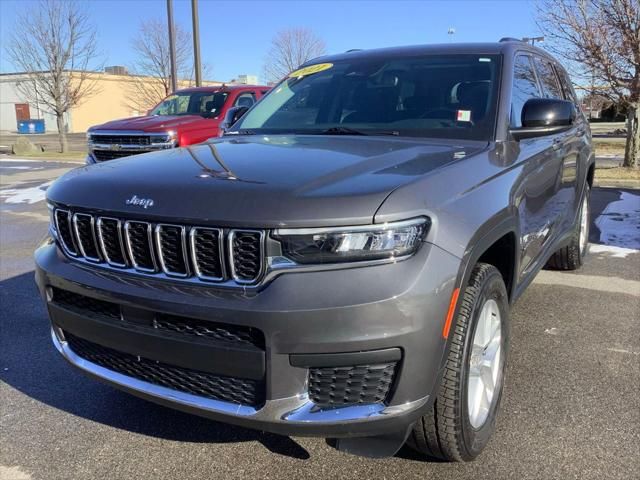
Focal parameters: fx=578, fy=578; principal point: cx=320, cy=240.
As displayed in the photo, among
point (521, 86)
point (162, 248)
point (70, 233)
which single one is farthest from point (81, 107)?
point (162, 248)

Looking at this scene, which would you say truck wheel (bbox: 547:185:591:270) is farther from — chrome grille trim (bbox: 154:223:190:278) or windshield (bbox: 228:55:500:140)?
chrome grille trim (bbox: 154:223:190:278)

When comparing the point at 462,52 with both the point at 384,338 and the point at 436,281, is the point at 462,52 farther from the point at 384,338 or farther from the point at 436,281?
the point at 384,338

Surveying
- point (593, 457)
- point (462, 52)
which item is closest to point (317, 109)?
point (462, 52)

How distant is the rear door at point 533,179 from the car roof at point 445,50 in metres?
0.10

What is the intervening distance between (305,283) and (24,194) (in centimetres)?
1134

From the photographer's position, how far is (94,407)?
3078 mm

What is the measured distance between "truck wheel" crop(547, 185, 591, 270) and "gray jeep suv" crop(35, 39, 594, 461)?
2.50 meters

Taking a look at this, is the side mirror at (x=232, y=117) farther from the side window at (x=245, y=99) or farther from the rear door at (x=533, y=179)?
the side window at (x=245, y=99)

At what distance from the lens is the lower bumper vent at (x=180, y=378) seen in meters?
2.06

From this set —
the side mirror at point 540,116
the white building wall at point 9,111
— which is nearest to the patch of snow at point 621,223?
the side mirror at point 540,116

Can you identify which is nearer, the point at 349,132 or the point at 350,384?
the point at 350,384

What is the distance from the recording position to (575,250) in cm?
525

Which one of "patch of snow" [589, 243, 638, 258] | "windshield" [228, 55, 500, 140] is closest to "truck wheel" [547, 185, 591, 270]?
"patch of snow" [589, 243, 638, 258]

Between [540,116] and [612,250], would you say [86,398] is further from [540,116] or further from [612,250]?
[612,250]
